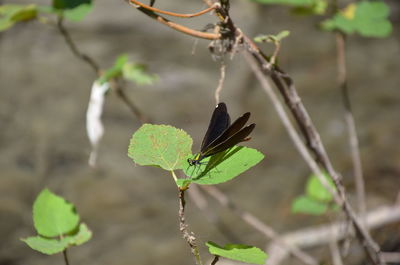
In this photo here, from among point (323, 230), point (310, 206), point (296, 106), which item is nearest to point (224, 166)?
point (296, 106)

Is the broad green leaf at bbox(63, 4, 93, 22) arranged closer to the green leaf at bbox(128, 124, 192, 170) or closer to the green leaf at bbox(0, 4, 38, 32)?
the green leaf at bbox(0, 4, 38, 32)

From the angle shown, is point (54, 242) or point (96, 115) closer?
point (54, 242)

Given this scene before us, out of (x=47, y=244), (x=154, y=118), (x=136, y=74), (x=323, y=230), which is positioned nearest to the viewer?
(x=47, y=244)

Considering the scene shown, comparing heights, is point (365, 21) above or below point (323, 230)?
above

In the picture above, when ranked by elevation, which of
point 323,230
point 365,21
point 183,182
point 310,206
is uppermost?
point 365,21

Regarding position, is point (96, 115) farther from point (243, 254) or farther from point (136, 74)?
point (243, 254)

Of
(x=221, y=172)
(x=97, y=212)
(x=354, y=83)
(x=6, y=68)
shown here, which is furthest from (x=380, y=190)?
(x=221, y=172)
